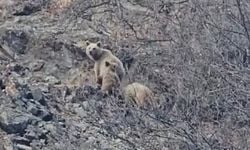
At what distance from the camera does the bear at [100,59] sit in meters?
11.1

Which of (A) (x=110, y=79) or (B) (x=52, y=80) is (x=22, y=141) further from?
(B) (x=52, y=80)

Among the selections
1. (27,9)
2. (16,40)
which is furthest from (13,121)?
(27,9)

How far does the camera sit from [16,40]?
1245cm

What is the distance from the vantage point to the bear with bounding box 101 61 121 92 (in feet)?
35.7

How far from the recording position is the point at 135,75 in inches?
426

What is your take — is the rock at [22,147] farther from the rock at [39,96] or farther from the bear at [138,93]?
the bear at [138,93]

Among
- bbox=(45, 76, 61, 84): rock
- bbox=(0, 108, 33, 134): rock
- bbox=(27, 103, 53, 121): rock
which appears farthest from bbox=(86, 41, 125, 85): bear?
bbox=(0, 108, 33, 134): rock

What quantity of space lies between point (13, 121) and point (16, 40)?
3.16 meters

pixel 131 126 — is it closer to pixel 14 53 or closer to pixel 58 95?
pixel 58 95

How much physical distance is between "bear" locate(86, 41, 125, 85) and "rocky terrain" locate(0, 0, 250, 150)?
164 mm

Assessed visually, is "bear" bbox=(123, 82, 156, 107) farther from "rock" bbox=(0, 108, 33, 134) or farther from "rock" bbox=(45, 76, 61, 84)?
"rock" bbox=(45, 76, 61, 84)

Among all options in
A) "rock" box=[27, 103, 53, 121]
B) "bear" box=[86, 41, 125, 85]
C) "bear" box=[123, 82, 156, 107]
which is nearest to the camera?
"bear" box=[123, 82, 156, 107]

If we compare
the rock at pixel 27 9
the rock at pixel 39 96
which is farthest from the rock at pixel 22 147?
the rock at pixel 27 9

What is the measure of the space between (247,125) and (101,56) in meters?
5.38
